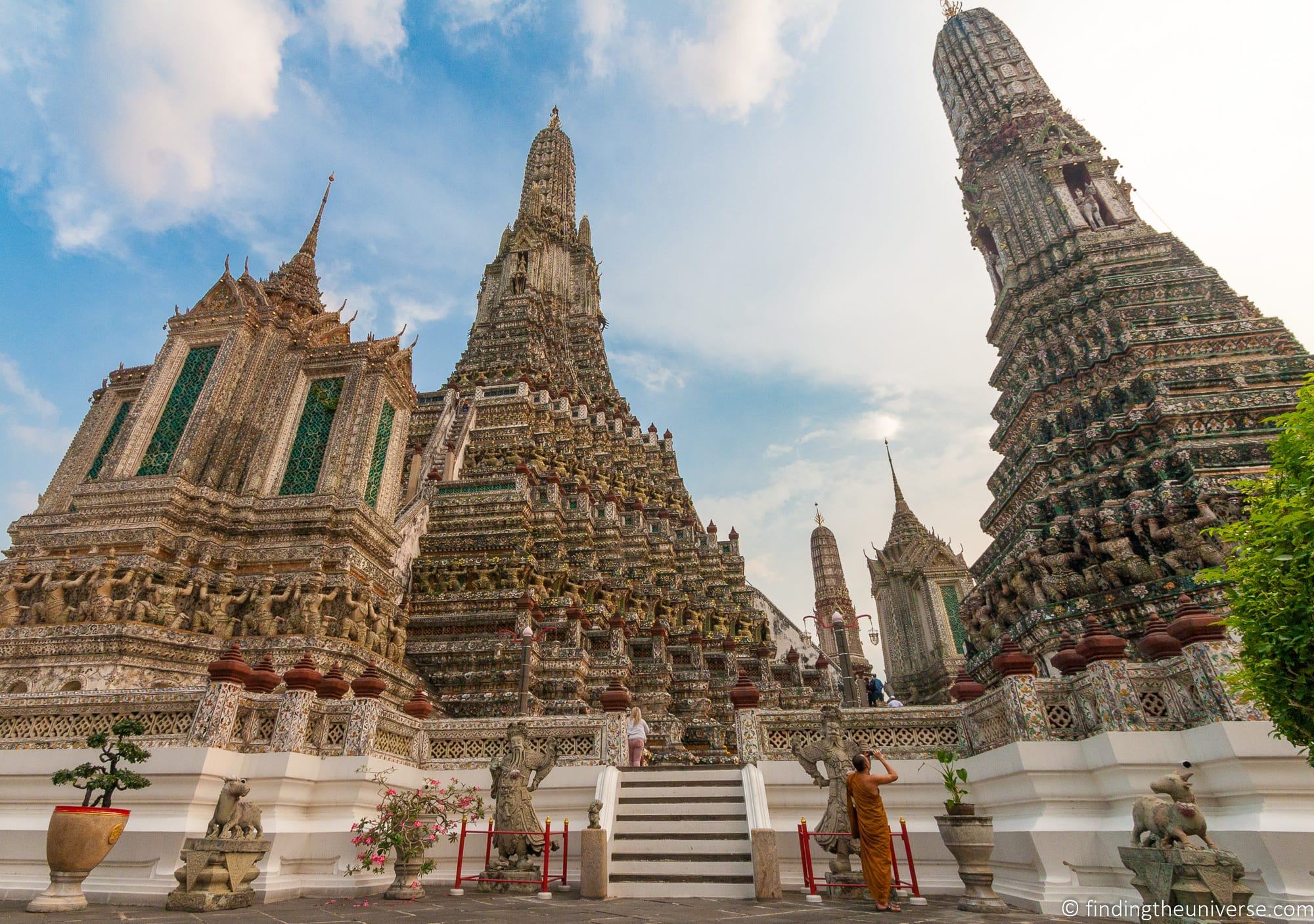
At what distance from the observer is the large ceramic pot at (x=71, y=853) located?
5.24 m

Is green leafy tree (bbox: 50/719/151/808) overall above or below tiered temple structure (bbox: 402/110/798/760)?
below

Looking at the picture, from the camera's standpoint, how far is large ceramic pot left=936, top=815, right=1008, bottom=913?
556 cm

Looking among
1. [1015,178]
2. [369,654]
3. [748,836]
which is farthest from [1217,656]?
[1015,178]

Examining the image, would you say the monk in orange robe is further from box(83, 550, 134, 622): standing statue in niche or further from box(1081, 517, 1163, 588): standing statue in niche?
box(83, 550, 134, 622): standing statue in niche

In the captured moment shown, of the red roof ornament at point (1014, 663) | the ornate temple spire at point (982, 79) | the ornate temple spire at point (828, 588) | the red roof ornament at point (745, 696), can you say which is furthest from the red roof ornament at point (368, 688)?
the ornate temple spire at point (828, 588)

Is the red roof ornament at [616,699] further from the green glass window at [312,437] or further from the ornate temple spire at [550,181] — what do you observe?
the ornate temple spire at [550,181]

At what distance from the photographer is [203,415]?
40.2ft

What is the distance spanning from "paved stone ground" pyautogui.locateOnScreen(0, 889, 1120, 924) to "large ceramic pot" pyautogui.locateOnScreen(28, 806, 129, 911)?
0.16 m

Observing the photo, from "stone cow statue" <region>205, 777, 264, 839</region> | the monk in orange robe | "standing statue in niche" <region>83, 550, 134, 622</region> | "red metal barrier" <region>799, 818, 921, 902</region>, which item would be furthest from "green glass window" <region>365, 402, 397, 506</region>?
the monk in orange robe

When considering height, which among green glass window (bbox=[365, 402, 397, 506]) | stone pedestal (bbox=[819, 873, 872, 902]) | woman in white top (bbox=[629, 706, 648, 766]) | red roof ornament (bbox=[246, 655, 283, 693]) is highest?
green glass window (bbox=[365, 402, 397, 506])

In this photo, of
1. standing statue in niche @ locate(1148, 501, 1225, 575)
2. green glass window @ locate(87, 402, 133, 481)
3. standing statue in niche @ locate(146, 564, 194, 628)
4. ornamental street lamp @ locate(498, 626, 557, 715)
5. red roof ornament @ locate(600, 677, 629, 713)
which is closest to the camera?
red roof ornament @ locate(600, 677, 629, 713)

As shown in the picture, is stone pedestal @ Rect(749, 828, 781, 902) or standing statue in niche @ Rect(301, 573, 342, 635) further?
standing statue in niche @ Rect(301, 573, 342, 635)

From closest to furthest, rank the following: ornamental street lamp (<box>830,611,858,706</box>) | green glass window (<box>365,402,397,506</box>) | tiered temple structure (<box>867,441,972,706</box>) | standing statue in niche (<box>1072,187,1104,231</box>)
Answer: green glass window (<box>365,402,397,506</box>) < standing statue in niche (<box>1072,187,1104,231</box>) < ornamental street lamp (<box>830,611,858,706</box>) < tiered temple structure (<box>867,441,972,706</box>)

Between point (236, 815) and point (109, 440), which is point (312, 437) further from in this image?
point (236, 815)
